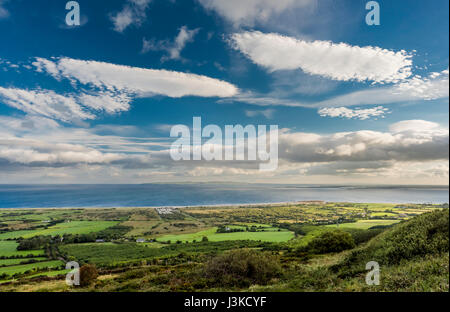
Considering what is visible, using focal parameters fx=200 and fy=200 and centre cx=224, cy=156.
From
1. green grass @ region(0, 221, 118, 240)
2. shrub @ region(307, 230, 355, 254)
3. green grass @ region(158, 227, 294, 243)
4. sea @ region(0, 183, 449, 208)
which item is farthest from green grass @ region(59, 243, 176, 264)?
sea @ region(0, 183, 449, 208)

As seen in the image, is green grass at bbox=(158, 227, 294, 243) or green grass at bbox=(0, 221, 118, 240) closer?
green grass at bbox=(158, 227, 294, 243)

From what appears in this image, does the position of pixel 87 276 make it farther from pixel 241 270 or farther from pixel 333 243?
pixel 333 243

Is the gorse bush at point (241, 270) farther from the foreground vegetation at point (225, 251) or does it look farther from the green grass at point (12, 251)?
the green grass at point (12, 251)

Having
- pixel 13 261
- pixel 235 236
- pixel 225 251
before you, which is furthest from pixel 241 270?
pixel 13 261

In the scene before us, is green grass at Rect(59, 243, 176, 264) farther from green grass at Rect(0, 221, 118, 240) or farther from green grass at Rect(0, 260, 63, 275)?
green grass at Rect(0, 221, 118, 240)
